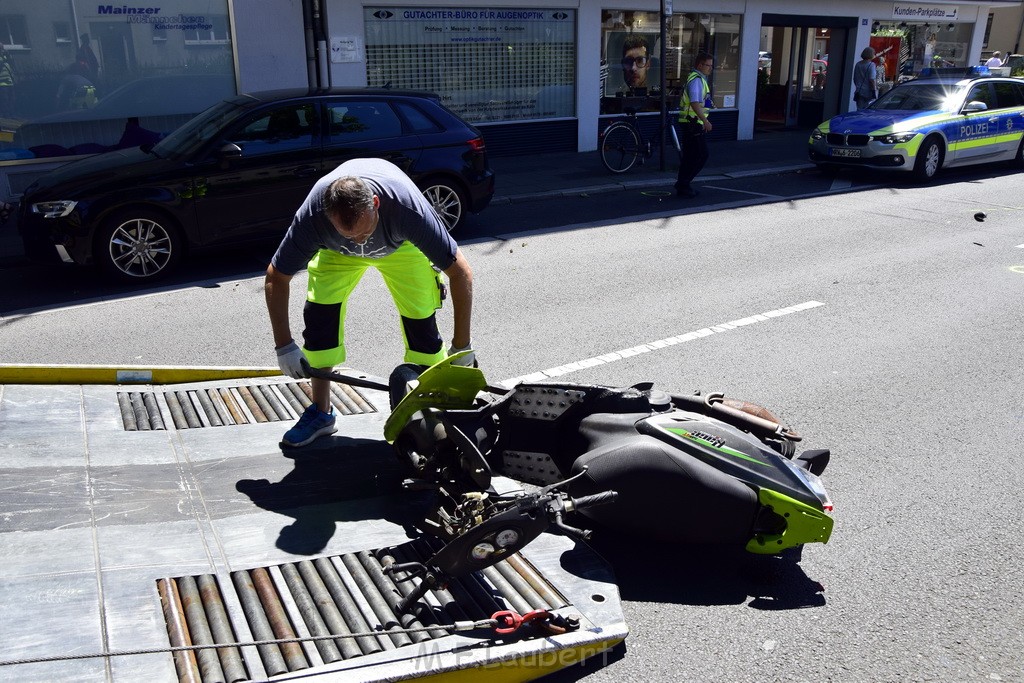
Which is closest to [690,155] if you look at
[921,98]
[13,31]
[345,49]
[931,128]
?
→ [931,128]

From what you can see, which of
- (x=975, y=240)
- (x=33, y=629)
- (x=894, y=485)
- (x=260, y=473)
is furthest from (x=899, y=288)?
(x=33, y=629)

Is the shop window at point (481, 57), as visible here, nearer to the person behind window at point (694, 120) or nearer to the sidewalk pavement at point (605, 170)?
the sidewalk pavement at point (605, 170)

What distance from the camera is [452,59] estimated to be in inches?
634

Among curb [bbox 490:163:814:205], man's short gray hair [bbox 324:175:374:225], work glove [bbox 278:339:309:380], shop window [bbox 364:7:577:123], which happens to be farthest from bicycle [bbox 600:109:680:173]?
man's short gray hair [bbox 324:175:374:225]

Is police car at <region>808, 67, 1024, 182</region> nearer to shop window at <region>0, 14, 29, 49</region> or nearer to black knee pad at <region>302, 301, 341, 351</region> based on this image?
shop window at <region>0, 14, 29, 49</region>

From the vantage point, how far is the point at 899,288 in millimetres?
8477

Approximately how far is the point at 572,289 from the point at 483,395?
14.3ft

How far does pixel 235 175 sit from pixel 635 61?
436 inches

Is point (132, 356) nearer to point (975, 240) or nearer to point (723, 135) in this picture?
point (975, 240)

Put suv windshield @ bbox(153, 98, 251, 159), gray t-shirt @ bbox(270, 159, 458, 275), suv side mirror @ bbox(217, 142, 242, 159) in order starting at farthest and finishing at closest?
suv windshield @ bbox(153, 98, 251, 159), suv side mirror @ bbox(217, 142, 242, 159), gray t-shirt @ bbox(270, 159, 458, 275)

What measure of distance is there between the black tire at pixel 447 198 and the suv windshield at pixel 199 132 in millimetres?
2105

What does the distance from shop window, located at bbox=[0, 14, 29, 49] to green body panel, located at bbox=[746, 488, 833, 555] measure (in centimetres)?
1233

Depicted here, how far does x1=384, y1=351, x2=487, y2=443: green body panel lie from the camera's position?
4.02 metres

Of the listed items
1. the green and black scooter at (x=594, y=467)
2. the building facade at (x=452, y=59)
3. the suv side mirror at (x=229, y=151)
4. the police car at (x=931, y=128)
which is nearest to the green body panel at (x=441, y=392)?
the green and black scooter at (x=594, y=467)
